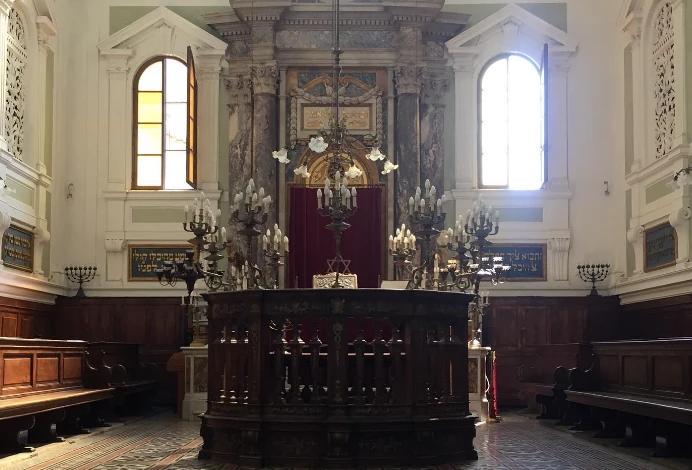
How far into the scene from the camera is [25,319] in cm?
1370

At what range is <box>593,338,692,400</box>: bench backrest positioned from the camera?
Result: 8.19 m

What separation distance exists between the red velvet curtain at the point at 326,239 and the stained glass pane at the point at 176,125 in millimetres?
1950

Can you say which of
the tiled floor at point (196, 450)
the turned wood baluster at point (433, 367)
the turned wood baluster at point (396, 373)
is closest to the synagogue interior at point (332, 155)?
the tiled floor at point (196, 450)

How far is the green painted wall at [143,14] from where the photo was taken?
616 inches

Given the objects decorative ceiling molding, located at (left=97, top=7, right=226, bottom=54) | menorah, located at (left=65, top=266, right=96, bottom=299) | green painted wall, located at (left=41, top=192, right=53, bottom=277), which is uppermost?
decorative ceiling molding, located at (left=97, top=7, right=226, bottom=54)

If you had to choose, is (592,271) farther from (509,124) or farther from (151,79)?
(151,79)

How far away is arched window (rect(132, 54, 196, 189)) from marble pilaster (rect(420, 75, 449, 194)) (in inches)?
142

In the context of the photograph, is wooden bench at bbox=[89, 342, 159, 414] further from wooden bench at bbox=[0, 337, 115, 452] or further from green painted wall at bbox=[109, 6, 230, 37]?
green painted wall at bbox=[109, 6, 230, 37]

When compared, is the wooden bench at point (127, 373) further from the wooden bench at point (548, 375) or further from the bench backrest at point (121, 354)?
the wooden bench at point (548, 375)

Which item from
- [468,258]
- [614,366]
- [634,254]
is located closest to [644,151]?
[634,254]

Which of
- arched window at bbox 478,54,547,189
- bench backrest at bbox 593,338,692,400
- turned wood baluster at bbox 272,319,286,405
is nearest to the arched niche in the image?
arched window at bbox 478,54,547,189

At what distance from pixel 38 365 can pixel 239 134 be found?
631 centimetres

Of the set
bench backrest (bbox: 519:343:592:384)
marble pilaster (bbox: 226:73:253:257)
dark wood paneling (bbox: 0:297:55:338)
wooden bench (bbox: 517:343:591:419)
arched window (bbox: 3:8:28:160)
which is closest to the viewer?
wooden bench (bbox: 517:343:591:419)

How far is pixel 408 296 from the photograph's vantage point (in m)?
→ 7.49
